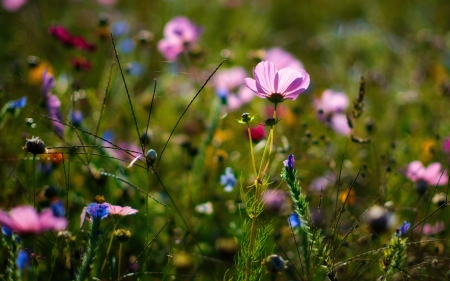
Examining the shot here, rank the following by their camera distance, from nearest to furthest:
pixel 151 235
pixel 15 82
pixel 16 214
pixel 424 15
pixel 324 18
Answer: pixel 16 214, pixel 151 235, pixel 15 82, pixel 424 15, pixel 324 18

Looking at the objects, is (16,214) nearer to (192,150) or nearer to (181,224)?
(181,224)

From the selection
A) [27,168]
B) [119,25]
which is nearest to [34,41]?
[119,25]

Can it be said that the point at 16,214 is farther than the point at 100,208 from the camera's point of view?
No

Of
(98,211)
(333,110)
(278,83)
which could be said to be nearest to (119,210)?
(98,211)

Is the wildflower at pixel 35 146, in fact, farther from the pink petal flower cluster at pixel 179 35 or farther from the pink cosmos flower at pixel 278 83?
the pink petal flower cluster at pixel 179 35

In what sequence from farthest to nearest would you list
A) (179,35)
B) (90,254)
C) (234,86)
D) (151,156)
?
(234,86), (179,35), (151,156), (90,254)

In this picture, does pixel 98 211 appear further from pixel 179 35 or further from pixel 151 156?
pixel 179 35

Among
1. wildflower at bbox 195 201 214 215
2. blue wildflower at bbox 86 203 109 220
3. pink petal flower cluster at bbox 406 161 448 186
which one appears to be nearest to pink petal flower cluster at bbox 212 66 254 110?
wildflower at bbox 195 201 214 215
